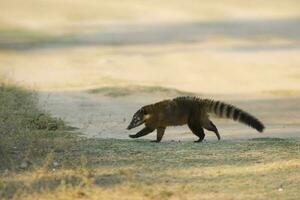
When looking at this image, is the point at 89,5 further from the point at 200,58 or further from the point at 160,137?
the point at 160,137

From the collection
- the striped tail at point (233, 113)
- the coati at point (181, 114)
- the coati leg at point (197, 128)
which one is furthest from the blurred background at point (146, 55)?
the striped tail at point (233, 113)

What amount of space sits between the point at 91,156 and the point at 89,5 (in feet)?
160

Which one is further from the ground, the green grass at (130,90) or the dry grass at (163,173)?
the green grass at (130,90)

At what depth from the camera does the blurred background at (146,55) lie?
65.0 feet

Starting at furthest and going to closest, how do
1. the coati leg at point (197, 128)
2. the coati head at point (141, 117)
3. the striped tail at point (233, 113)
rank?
the coati head at point (141, 117) → the coati leg at point (197, 128) → the striped tail at point (233, 113)

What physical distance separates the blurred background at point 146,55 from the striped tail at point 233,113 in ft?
6.46

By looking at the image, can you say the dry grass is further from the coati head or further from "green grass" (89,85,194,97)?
"green grass" (89,85,194,97)

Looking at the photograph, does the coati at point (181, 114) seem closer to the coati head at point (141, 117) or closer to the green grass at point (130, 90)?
the coati head at point (141, 117)

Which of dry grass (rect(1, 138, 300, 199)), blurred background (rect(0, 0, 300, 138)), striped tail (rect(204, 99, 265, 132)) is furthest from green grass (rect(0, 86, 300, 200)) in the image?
blurred background (rect(0, 0, 300, 138))

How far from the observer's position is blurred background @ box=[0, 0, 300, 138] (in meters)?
19.8

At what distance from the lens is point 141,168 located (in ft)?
33.5

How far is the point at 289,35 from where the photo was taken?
4375cm

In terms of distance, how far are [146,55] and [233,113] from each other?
74.8ft

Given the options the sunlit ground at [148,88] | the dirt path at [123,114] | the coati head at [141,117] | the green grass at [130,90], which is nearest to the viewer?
the sunlit ground at [148,88]
